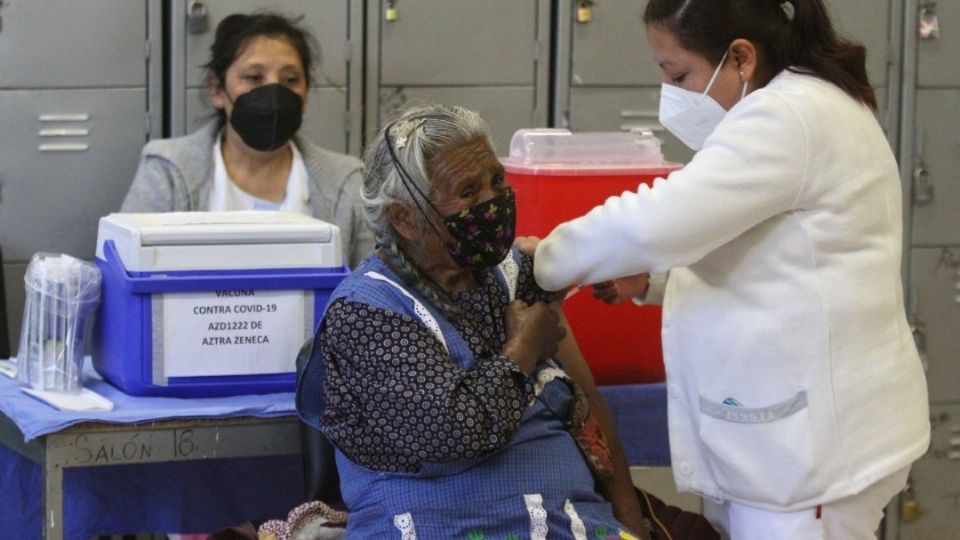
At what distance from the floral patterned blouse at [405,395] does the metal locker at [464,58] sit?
6.84 feet

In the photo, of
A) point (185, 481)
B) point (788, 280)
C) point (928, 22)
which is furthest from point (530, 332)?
point (928, 22)

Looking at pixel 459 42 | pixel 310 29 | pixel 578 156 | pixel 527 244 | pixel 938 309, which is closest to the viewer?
pixel 527 244

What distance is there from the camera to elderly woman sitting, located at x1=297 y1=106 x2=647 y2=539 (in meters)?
2.05

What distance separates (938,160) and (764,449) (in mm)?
2641

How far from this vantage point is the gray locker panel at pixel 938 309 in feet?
14.8

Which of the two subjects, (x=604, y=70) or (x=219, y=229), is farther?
(x=604, y=70)

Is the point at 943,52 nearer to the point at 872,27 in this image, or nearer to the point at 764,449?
the point at 872,27

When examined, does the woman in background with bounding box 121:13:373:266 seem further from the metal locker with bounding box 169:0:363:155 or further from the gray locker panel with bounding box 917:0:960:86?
the gray locker panel with bounding box 917:0:960:86

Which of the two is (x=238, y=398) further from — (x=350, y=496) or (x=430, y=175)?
(x=430, y=175)

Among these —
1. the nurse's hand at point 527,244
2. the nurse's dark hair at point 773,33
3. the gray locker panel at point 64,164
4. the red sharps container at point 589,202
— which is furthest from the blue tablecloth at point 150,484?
the gray locker panel at point 64,164

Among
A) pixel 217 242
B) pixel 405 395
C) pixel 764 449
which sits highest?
pixel 217 242

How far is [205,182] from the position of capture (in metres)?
3.72

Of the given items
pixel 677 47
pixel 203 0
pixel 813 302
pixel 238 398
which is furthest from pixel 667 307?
pixel 203 0

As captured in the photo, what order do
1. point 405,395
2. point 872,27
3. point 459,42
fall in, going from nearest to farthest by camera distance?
point 405,395
point 459,42
point 872,27
